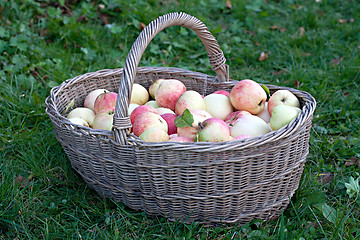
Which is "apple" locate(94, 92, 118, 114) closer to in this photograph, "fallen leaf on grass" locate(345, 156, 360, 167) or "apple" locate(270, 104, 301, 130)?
"apple" locate(270, 104, 301, 130)

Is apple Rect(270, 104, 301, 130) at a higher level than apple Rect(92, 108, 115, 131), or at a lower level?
higher

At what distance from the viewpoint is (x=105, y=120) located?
186 cm

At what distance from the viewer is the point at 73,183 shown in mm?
1966

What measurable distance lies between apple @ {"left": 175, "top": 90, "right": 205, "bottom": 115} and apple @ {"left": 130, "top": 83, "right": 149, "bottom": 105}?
0.39 m

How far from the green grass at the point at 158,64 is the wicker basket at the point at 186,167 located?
9 centimetres

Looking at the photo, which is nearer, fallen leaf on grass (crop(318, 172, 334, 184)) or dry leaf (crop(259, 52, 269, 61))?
fallen leaf on grass (crop(318, 172, 334, 184))

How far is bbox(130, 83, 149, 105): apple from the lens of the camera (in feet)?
7.58

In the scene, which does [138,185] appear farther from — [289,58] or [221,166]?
[289,58]

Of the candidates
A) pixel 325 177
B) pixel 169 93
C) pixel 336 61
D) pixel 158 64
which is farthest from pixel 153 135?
pixel 336 61

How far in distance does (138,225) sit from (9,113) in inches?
55.6

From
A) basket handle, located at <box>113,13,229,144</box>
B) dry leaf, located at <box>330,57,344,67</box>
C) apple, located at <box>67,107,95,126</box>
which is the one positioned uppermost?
basket handle, located at <box>113,13,229,144</box>

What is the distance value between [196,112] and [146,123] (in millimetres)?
300

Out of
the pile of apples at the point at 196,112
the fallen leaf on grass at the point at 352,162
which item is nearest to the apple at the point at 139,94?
the pile of apples at the point at 196,112

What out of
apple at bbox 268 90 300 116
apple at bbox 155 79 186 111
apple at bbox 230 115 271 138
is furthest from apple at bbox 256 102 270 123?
apple at bbox 155 79 186 111
